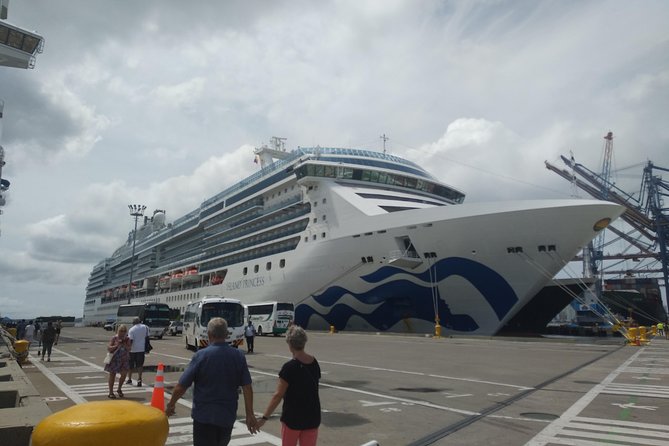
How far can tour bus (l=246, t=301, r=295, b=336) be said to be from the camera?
108 feet

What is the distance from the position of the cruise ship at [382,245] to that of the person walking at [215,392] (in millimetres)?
21319

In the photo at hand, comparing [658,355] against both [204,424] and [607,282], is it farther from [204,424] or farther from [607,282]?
[607,282]

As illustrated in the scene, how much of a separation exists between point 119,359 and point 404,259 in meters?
18.1

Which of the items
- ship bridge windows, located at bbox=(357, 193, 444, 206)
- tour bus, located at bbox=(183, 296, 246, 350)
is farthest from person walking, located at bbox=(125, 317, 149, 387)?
ship bridge windows, located at bbox=(357, 193, 444, 206)

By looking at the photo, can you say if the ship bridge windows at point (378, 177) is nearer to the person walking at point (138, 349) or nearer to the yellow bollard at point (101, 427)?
the person walking at point (138, 349)

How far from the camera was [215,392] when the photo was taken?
13.0 feet

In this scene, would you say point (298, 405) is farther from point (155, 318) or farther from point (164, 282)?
point (164, 282)

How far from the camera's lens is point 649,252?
63812mm

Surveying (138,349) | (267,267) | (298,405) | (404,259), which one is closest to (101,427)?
(298,405)

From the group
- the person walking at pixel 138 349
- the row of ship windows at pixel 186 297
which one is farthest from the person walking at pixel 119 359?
the row of ship windows at pixel 186 297

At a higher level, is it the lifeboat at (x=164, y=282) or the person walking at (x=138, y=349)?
the lifeboat at (x=164, y=282)

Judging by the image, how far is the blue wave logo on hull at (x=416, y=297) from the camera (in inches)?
974

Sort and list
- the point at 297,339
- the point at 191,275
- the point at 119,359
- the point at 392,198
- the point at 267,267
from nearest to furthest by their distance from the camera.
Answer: the point at 297,339 < the point at 119,359 < the point at 392,198 < the point at 267,267 < the point at 191,275

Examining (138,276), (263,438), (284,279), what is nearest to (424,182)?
(284,279)
